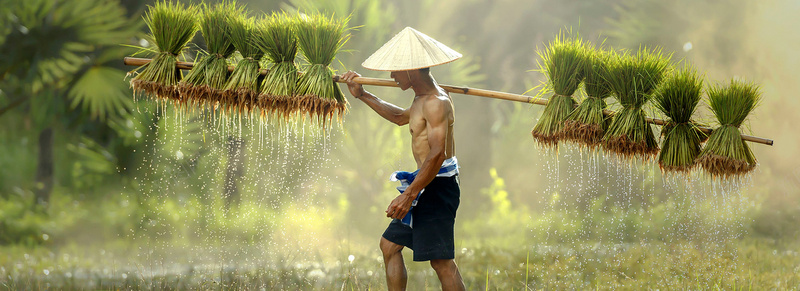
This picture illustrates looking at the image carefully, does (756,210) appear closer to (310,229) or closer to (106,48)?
(310,229)

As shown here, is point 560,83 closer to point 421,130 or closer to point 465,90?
point 465,90

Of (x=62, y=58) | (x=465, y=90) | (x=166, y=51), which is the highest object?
(x=62, y=58)

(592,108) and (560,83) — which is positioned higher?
(560,83)

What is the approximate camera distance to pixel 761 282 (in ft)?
21.1

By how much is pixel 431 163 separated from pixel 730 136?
84.7 inches

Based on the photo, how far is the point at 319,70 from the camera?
3.76m

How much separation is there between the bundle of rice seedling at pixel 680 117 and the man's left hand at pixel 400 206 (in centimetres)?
189

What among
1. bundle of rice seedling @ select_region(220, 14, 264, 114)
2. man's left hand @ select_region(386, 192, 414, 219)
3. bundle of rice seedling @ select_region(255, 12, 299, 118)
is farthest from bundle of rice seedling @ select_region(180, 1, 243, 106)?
man's left hand @ select_region(386, 192, 414, 219)

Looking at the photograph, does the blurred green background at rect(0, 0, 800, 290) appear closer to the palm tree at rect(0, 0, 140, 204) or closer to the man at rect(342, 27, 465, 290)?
the palm tree at rect(0, 0, 140, 204)

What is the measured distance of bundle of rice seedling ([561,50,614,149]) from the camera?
3877mm

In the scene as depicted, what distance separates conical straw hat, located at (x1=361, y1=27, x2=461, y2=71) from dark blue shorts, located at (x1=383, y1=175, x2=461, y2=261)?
64 centimetres

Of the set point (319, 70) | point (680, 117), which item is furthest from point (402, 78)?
point (680, 117)

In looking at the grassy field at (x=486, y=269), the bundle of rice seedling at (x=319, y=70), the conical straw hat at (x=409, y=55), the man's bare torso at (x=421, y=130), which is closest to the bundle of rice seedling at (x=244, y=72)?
the bundle of rice seedling at (x=319, y=70)

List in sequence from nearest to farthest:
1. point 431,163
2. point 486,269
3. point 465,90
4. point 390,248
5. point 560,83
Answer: point 431,163 → point 390,248 → point 465,90 → point 560,83 → point 486,269
